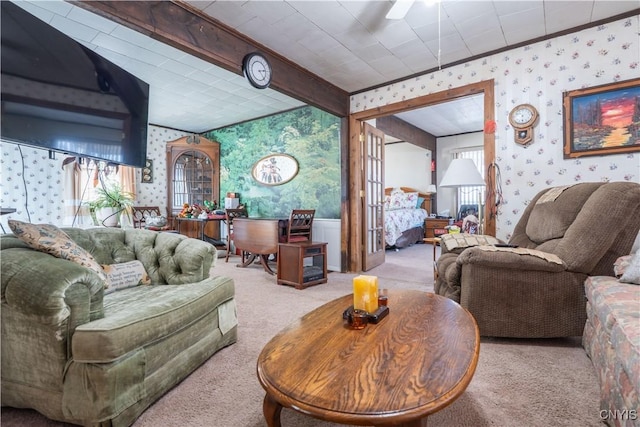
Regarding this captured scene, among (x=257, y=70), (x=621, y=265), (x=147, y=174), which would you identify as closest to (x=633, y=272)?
(x=621, y=265)

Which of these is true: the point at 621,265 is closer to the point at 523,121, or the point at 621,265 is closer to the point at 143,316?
the point at 523,121

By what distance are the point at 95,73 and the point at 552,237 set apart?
11.4ft

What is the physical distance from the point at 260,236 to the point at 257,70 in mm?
1974

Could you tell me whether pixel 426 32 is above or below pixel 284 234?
above

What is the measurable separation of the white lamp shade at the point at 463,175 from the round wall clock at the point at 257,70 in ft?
6.56

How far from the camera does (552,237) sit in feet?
6.85

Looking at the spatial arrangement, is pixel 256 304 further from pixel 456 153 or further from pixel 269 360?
pixel 456 153

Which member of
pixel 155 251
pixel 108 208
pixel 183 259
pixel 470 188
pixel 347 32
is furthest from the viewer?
pixel 470 188

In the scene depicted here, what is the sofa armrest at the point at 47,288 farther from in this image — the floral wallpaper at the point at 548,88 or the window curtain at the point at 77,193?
the window curtain at the point at 77,193

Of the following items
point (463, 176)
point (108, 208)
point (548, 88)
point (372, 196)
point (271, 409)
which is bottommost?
point (271, 409)

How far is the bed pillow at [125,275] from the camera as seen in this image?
1755mm

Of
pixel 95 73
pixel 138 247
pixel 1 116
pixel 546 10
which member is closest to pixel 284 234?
pixel 138 247

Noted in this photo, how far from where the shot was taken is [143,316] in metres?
1.26

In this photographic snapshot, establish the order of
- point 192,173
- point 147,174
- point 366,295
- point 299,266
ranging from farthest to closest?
1. point 192,173
2. point 147,174
3. point 299,266
4. point 366,295
